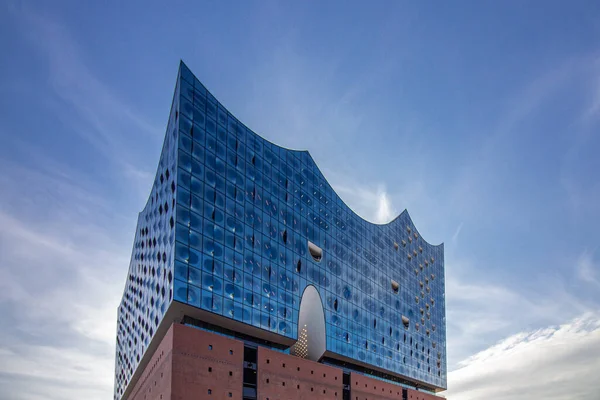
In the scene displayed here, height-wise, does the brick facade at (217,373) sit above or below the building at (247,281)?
below

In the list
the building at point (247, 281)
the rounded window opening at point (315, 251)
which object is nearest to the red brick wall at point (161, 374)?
the building at point (247, 281)

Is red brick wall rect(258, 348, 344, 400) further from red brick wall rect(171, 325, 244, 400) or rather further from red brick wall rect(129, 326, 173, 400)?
red brick wall rect(129, 326, 173, 400)

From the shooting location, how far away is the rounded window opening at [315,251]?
147 ft

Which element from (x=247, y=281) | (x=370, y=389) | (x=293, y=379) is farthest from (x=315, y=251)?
(x=370, y=389)

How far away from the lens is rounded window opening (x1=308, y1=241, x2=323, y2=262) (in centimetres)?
4476

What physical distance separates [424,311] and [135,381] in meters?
36.2

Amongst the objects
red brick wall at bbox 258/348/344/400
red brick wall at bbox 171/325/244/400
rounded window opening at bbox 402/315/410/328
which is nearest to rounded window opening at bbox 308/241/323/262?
red brick wall at bbox 258/348/344/400

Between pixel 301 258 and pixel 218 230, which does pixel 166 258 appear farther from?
pixel 301 258

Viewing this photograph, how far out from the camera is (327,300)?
45344 mm

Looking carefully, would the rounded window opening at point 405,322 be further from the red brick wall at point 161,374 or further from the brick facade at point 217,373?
the red brick wall at point 161,374

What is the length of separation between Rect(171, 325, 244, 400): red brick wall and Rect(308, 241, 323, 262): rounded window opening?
1343 cm

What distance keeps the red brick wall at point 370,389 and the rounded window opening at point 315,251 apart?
426 inches

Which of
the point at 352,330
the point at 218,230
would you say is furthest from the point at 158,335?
the point at 352,330

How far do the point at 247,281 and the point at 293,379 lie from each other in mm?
8150
